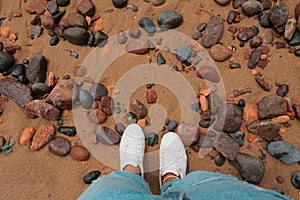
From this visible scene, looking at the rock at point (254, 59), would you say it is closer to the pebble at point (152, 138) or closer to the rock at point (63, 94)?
the pebble at point (152, 138)

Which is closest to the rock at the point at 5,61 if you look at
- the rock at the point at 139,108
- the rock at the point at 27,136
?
the rock at the point at 27,136


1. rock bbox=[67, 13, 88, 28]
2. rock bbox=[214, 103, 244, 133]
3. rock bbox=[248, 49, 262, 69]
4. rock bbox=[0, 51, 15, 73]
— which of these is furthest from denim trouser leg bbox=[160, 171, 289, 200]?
rock bbox=[0, 51, 15, 73]

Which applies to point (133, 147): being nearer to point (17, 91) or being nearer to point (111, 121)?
point (111, 121)

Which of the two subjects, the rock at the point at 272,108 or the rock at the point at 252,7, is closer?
the rock at the point at 272,108

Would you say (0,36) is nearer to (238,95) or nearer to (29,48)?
(29,48)

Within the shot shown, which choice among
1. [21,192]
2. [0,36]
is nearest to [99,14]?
[0,36]

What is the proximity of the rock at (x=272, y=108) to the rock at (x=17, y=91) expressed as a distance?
163 cm

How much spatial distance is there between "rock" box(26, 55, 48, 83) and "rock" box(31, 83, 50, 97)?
0.05 m

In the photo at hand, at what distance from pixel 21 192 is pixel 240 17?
200 centimetres

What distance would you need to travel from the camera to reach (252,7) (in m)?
2.43

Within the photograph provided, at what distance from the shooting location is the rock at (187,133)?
231 centimetres

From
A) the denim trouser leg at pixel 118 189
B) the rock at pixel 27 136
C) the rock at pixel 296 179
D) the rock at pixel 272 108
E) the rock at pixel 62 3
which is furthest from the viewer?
the rock at pixel 62 3

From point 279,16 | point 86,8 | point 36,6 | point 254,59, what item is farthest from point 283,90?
point 36,6

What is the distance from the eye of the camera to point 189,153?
234cm
